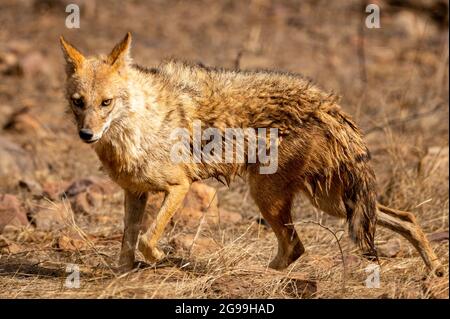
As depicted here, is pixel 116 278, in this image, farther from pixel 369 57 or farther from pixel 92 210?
pixel 369 57

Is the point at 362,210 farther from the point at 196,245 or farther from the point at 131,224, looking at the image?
the point at 131,224

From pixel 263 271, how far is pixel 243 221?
2.23m

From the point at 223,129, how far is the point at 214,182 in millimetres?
2855

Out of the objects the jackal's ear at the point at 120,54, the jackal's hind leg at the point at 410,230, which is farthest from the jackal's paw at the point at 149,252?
the jackal's hind leg at the point at 410,230

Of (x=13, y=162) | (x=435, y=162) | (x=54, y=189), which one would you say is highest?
(x=435, y=162)

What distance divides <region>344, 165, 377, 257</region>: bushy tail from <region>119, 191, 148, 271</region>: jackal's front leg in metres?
1.67

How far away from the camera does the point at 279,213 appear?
21.9ft

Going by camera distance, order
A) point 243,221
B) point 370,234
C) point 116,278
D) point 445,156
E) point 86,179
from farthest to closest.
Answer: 1. point 445,156
2. point 86,179
3. point 243,221
4. point 370,234
5. point 116,278

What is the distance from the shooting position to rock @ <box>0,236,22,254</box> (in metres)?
7.10

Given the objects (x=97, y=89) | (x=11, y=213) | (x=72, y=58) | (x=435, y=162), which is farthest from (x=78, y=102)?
(x=435, y=162)

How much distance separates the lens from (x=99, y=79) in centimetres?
620

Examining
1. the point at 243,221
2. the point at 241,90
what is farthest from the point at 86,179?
the point at 241,90

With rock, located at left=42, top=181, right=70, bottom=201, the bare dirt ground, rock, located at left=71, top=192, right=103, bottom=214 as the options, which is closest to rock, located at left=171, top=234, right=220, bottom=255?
the bare dirt ground

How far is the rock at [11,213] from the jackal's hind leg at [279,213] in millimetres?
2424
